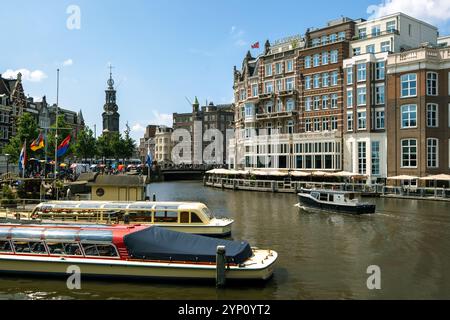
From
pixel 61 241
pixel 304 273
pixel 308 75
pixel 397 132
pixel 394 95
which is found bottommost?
pixel 304 273

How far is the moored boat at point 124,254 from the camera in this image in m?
19.9

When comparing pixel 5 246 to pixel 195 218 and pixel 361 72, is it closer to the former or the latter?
pixel 195 218

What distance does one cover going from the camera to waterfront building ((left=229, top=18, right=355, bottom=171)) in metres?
73.4

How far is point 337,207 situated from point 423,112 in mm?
25154

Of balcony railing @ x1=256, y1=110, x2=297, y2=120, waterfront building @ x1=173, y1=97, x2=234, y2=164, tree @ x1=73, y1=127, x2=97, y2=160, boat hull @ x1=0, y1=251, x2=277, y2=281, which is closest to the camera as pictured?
boat hull @ x1=0, y1=251, x2=277, y2=281

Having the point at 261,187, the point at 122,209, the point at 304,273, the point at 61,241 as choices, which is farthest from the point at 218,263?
the point at 261,187

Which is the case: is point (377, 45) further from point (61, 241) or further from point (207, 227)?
point (61, 241)

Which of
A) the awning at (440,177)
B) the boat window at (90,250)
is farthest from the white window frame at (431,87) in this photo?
the boat window at (90,250)

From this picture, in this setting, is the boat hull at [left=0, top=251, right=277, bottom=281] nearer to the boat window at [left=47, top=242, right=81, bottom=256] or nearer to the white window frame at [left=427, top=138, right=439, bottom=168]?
the boat window at [left=47, top=242, right=81, bottom=256]

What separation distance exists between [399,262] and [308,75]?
189 feet

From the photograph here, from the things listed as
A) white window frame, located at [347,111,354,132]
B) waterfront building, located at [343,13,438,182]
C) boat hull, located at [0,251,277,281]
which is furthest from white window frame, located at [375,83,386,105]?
boat hull, located at [0,251,277,281]

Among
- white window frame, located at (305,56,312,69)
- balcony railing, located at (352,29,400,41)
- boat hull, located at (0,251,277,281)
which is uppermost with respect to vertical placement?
balcony railing, located at (352,29,400,41)

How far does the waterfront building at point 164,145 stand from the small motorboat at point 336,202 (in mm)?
142913

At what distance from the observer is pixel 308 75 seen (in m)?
78.1
